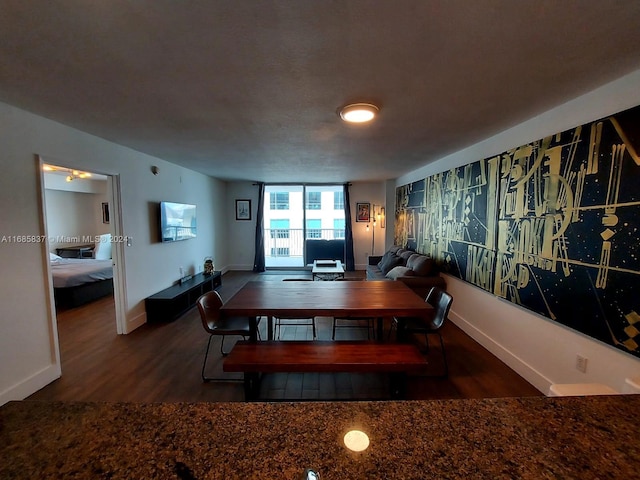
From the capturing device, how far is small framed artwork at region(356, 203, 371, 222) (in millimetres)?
7145

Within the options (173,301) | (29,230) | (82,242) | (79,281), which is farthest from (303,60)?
(82,242)

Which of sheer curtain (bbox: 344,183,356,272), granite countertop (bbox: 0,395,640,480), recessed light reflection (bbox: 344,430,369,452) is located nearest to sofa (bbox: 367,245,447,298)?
sheer curtain (bbox: 344,183,356,272)

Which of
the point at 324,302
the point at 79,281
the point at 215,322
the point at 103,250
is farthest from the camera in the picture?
the point at 103,250

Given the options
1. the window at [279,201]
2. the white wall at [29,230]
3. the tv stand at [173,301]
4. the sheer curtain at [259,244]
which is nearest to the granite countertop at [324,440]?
the white wall at [29,230]

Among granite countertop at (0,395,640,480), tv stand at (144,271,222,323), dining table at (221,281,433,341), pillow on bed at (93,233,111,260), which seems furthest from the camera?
pillow on bed at (93,233,111,260)

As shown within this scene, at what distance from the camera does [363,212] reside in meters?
7.17

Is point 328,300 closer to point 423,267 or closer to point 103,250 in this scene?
point 423,267

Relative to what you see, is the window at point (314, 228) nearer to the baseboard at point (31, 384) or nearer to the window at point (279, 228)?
the window at point (279, 228)

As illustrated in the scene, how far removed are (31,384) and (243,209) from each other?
5.27m

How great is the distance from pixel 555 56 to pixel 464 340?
9.27ft

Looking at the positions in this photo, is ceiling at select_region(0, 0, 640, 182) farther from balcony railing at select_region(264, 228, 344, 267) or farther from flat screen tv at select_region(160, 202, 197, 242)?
balcony railing at select_region(264, 228, 344, 267)

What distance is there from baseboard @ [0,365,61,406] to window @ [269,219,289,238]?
5.70 metres

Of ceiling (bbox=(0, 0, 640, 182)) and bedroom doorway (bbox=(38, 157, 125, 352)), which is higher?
ceiling (bbox=(0, 0, 640, 182))

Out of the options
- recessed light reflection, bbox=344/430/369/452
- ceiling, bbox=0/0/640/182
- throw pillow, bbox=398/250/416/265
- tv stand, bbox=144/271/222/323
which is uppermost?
ceiling, bbox=0/0/640/182
